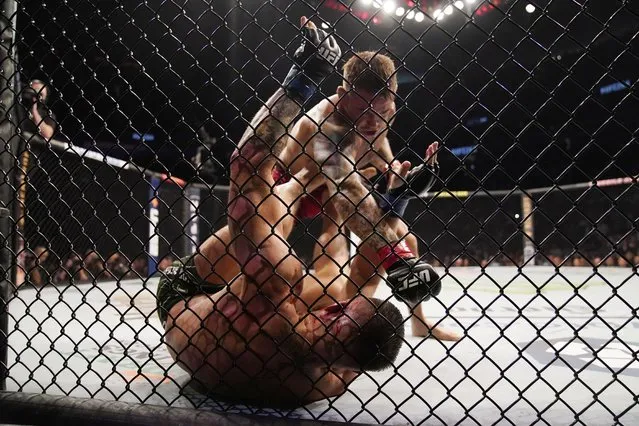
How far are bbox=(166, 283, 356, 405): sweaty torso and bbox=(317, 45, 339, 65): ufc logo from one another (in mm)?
664

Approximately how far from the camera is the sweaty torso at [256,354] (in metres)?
1.21

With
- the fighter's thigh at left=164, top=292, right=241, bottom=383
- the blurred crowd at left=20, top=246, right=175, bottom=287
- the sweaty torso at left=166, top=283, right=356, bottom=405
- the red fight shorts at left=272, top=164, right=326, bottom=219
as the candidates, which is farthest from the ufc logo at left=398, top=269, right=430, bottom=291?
the blurred crowd at left=20, top=246, right=175, bottom=287

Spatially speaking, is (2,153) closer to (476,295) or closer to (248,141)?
(248,141)

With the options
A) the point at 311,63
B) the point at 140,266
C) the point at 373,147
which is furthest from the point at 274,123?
the point at 140,266

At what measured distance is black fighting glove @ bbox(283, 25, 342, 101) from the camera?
47.5 inches

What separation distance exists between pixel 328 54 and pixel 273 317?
2.36 ft

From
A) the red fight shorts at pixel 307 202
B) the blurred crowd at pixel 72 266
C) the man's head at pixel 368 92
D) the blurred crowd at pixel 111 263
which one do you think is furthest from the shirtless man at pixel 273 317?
the blurred crowd at pixel 72 266

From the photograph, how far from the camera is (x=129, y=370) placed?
1.71 m

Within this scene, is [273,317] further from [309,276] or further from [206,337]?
[309,276]

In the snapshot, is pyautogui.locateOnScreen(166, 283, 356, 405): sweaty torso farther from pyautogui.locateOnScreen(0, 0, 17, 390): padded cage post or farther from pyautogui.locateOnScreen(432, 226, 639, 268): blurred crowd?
pyautogui.locateOnScreen(432, 226, 639, 268): blurred crowd

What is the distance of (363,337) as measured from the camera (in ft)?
3.75

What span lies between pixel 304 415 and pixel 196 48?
27.4 ft

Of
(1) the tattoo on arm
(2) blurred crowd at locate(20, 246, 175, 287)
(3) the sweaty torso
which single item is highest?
(2) blurred crowd at locate(20, 246, 175, 287)

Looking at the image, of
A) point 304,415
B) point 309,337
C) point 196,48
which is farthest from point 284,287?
point 196,48
